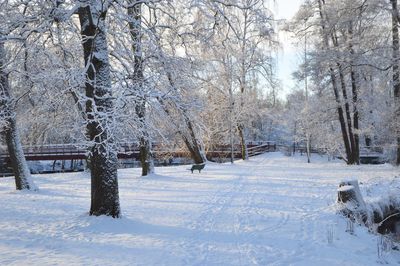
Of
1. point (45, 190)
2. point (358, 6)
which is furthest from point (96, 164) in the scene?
point (358, 6)

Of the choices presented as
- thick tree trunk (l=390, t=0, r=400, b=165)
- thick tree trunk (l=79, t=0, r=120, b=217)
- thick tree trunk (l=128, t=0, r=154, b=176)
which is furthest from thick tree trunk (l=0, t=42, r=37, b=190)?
thick tree trunk (l=390, t=0, r=400, b=165)

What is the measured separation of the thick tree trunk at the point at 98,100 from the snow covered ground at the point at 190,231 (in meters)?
0.47

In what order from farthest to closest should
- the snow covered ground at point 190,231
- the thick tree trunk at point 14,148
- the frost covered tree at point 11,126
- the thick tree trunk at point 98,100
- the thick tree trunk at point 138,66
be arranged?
the thick tree trunk at point 14,148
the frost covered tree at point 11,126
the thick tree trunk at point 98,100
the thick tree trunk at point 138,66
the snow covered ground at point 190,231

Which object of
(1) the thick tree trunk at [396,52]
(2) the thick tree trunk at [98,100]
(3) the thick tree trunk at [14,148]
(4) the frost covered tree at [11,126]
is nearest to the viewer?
(2) the thick tree trunk at [98,100]

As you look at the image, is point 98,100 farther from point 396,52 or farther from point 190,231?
point 396,52

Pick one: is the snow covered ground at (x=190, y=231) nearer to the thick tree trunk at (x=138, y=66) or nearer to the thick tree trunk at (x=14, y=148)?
the thick tree trunk at (x=14, y=148)

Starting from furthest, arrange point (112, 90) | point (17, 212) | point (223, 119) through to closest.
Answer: point (223, 119) < point (17, 212) < point (112, 90)

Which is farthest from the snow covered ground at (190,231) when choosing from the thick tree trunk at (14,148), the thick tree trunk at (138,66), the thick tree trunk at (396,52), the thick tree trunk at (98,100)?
Answer: the thick tree trunk at (396,52)

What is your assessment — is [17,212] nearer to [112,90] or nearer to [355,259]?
[112,90]

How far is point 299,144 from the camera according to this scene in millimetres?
50562

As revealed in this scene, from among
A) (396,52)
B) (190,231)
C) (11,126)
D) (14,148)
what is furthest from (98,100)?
(396,52)

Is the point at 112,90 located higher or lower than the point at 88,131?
higher

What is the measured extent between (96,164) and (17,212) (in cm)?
292

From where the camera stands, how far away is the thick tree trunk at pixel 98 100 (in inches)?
307
